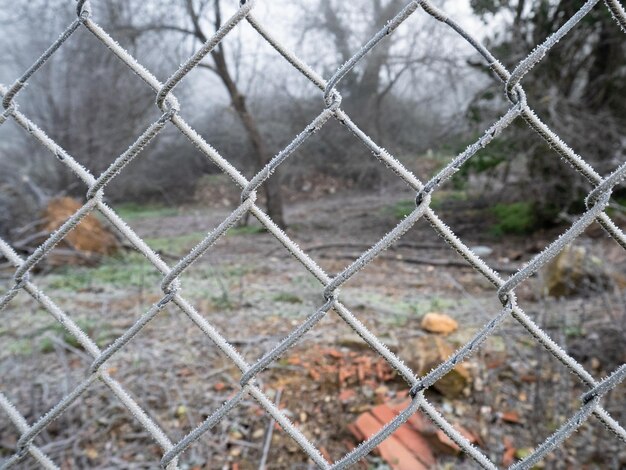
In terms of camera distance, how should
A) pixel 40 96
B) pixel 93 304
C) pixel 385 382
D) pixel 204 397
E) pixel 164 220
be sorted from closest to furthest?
1. pixel 204 397
2. pixel 385 382
3. pixel 93 304
4. pixel 40 96
5. pixel 164 220

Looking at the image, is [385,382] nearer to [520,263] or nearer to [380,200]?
[520,263]

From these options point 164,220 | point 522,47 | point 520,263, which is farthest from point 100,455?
point 164,220

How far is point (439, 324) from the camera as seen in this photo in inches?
103

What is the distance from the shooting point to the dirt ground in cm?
164

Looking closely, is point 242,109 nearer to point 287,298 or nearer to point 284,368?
point 287,298

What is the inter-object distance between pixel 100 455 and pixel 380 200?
8.51 m

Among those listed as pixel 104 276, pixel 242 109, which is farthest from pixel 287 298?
pixel 242 109

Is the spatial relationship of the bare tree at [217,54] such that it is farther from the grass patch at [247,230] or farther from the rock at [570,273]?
the rock at [570,273]

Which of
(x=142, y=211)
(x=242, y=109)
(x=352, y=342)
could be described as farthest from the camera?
(x=142, y=211)

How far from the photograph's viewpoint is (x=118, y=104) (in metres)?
8.91

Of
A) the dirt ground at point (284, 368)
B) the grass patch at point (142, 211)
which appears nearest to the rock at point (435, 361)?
the dirt ground at point (284, 368)

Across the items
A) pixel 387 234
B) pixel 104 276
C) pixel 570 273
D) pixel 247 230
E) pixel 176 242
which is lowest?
pixel 570 273

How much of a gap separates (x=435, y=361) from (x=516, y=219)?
15.4ft

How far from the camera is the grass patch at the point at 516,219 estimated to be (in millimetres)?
5871
